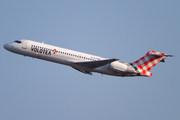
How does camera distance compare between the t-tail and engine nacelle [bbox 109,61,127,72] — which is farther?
the t-tail

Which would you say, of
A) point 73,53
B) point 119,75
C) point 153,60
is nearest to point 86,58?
point 73,53

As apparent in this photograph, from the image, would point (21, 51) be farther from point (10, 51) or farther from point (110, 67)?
point (110, 67)

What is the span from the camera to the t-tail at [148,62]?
32.4 metres

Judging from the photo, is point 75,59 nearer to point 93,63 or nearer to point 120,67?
point 93,63

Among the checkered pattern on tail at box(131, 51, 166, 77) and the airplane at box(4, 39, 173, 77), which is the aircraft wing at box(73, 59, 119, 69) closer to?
the airplane at box(4, 39, 173, 77)

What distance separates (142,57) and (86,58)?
8376mm

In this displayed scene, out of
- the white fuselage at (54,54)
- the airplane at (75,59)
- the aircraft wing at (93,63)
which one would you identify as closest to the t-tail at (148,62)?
the airplane at (75,59)

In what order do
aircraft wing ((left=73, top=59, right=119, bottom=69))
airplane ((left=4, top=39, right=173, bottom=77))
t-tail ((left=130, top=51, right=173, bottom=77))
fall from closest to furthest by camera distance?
1. aircraft wing ((left=73, top=59, right=119, bottom=69))
2. airplane ((left=4, top=39, right=173, bottom=77))
3. t-tail ((left=130, top=51, right=173, bottom=77))

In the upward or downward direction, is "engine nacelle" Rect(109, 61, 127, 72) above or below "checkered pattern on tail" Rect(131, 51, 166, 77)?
below

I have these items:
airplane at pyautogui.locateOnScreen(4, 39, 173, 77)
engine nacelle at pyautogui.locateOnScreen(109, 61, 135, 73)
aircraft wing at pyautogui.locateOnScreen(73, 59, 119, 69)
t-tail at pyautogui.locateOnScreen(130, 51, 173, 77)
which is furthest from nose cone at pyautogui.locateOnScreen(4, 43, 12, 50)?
t-tail at pyautogui.locateOnScreen(130, 51, 173, 77)

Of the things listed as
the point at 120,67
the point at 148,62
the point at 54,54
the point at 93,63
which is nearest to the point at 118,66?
the point at 120,67

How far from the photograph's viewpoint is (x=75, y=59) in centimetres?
3053

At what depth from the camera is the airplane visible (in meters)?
30.1

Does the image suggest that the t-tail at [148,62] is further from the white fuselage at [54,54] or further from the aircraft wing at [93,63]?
the aircraft wing at [93,63]
